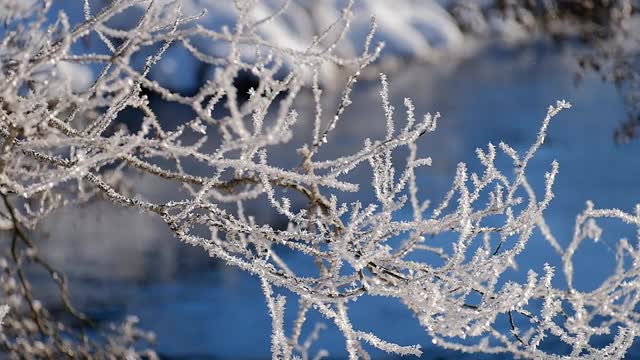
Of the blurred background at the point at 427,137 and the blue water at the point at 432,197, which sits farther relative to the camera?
the blurred background at the point at 427,137

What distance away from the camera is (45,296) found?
19.7 ft

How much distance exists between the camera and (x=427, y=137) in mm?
7988

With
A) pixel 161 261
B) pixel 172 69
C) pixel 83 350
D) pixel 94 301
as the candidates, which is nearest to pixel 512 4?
pixel 172 69

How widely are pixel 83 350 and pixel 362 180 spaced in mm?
3734

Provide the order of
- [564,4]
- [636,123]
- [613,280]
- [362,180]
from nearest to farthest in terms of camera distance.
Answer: [613,280], [362,180], [636,123], [564,4]

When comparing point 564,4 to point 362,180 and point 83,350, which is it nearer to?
point 362,180

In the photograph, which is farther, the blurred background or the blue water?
the blurred background

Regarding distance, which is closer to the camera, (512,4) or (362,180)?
(362,180)

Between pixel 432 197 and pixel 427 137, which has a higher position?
pixel 427 137

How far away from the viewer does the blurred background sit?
6.19m

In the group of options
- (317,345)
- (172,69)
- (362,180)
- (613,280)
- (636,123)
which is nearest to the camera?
(613,280)

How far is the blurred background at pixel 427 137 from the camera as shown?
20.3ft

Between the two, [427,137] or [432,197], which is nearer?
[432,197]

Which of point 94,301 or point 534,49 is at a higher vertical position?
point 534,49
